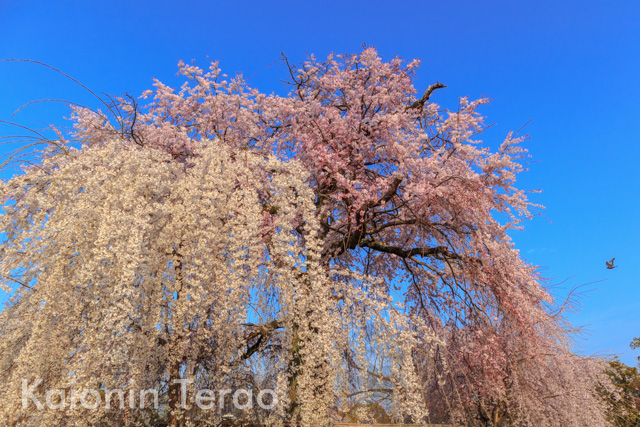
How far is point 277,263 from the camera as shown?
524 centimetres

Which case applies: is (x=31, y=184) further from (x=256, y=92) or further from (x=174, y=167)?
(x=256, y=92)

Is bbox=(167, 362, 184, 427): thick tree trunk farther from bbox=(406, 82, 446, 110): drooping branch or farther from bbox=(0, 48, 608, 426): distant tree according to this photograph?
bbox=(406, 82, 446, 110): drooping branch

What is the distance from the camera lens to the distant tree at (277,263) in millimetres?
4086

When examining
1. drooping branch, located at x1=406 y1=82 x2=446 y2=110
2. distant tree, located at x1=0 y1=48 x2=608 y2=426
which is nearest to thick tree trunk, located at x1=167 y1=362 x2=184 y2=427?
distant tree, located at x1=0 y1=48 x2=608 y2=426

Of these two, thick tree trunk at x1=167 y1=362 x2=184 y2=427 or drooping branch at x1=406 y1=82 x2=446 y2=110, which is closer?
thick tree trunk at x1=167 y1=362 x2=184 y2=427

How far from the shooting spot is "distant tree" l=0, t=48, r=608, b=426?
4.09 metres

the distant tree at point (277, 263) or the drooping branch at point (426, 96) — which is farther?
the drooping branch at point (426, 96)

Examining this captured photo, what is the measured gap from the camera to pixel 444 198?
23.4ft

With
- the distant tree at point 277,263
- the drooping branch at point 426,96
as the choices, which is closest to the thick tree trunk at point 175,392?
the distant tree at point 277,263

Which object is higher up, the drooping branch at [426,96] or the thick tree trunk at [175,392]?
the drooping branch at [426,96]

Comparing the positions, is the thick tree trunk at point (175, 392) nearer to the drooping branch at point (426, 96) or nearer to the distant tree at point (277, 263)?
the distant tree at point (277, 263)

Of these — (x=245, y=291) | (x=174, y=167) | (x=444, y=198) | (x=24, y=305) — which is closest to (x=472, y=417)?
(x=444, y=198)

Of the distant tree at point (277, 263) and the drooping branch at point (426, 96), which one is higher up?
the drooping branch at point (426, 96)

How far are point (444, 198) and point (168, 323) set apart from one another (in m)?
5.16
